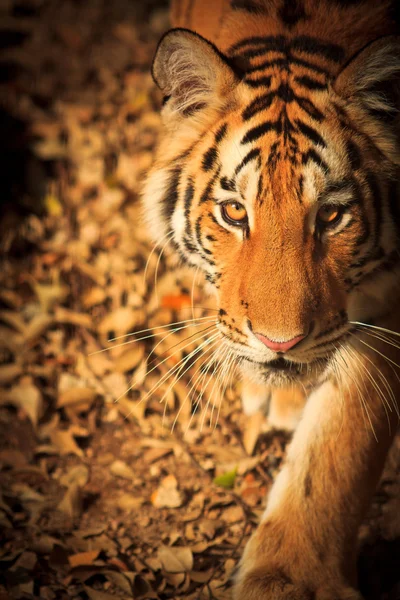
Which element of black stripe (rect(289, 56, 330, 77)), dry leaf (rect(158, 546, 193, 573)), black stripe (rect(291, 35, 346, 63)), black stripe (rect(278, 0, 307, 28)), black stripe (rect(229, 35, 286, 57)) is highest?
black stripe (rect(278, 0, 307, 28))

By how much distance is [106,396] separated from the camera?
8.32ft

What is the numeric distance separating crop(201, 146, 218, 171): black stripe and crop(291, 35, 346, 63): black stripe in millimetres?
340

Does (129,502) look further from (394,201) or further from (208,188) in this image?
(394,201)

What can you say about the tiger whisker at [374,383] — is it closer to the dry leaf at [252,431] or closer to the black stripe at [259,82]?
the dry leaf at [252,431]

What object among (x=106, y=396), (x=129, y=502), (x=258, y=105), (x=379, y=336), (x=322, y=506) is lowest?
(x=129, y=502)

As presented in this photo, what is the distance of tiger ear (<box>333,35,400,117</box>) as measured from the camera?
5.20 feet

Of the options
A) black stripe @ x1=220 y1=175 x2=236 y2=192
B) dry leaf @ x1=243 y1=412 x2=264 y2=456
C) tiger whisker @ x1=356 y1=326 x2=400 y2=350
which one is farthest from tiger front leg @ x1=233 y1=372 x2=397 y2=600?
black stripe @ x1=220 y1=175 x2=236 y2=192

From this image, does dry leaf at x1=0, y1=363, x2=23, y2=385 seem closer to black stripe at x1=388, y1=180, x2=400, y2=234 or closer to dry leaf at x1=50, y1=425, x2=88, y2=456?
dry leaf at x1=50, y1=425, x2=88, y2=456

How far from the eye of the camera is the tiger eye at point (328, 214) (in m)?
1.66

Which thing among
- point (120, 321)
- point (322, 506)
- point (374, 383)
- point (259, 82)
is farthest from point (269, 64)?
point (120, 321)

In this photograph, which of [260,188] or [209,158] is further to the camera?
[209,158]

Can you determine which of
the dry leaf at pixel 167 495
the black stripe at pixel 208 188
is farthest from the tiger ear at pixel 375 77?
the dry leaf at pixel 167 495

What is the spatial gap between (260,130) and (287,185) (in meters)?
0.20

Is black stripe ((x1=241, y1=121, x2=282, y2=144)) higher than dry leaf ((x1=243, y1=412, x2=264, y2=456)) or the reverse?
higher
